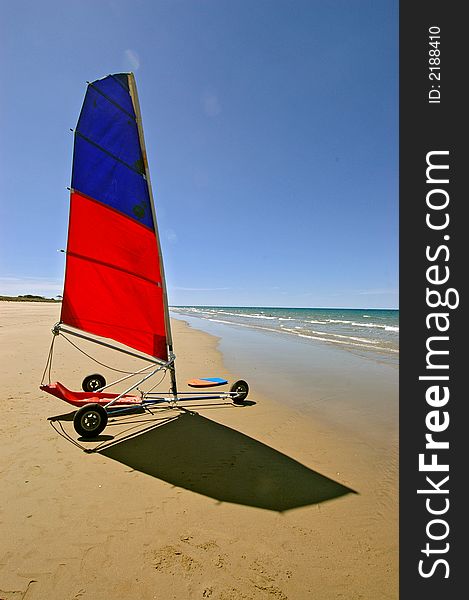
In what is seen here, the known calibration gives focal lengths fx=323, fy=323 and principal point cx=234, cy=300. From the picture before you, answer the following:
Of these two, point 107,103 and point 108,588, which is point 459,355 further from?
point 107,103

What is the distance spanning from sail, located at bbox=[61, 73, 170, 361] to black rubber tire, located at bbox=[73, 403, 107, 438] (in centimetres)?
156

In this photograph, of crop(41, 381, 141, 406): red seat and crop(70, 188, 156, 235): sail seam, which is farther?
crop(70, 188, 156, 235): sail seam

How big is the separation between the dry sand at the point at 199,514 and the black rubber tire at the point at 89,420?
0.26 meters

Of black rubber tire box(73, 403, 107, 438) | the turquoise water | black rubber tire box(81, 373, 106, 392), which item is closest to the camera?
black rubber tire box(73, 403, 107, 438)

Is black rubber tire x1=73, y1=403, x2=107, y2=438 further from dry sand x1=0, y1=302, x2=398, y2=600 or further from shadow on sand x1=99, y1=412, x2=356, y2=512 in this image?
shadow on sand x1=99, y1=412, x2=356, y2=512

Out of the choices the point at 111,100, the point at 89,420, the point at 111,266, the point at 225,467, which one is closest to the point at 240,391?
the point at 225,467

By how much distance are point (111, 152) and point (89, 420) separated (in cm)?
464

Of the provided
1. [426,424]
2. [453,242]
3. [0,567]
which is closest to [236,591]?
[0,567]

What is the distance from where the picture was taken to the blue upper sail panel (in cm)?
579

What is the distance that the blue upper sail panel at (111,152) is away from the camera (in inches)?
228

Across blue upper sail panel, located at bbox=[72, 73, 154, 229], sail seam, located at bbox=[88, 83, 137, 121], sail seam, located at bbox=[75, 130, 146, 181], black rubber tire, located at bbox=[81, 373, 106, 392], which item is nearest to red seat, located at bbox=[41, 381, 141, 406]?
black rubber tire, located at bbox=[81, 373, 106, 392]

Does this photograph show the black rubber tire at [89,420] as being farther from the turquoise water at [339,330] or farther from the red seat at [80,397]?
the turquoise water at [339,330]

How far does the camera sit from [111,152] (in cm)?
592

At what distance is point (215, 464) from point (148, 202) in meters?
4.60
